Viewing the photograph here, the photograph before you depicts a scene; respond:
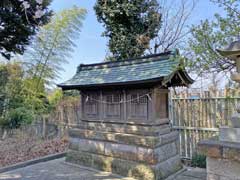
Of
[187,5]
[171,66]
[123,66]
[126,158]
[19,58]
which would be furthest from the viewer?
[19,58]

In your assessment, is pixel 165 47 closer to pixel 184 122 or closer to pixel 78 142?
pixel 184 122

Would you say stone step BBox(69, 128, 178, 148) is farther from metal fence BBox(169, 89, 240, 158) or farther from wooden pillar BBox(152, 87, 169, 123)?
metal fence BBox(169, 89, 240, 158)

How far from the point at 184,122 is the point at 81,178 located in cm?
A: 305

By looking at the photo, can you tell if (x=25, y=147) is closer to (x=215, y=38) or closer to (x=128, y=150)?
(x=128, y=150)

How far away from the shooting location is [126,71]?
5.18 metres

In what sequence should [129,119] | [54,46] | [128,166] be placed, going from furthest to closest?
[54,46], [129,119], [128,166]

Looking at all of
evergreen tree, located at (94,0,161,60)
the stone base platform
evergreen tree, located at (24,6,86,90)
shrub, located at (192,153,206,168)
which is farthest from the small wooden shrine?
evergreen tree, located at (24,6,86,90)

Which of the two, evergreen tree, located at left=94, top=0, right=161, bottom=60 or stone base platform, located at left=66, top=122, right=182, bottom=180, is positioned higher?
evergreen tree, located at left=94, top=0, right=161, bottom=60

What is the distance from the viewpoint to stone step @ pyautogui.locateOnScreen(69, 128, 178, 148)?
443 cm

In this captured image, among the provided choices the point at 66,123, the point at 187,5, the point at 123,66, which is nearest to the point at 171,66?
the point at 123,66

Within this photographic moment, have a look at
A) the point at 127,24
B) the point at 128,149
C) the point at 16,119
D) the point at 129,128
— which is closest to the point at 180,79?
the point at 129,128

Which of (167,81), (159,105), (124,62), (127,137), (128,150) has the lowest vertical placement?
(128,150)

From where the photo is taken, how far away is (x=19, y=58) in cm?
1187

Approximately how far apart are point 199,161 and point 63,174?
10.7 feet
